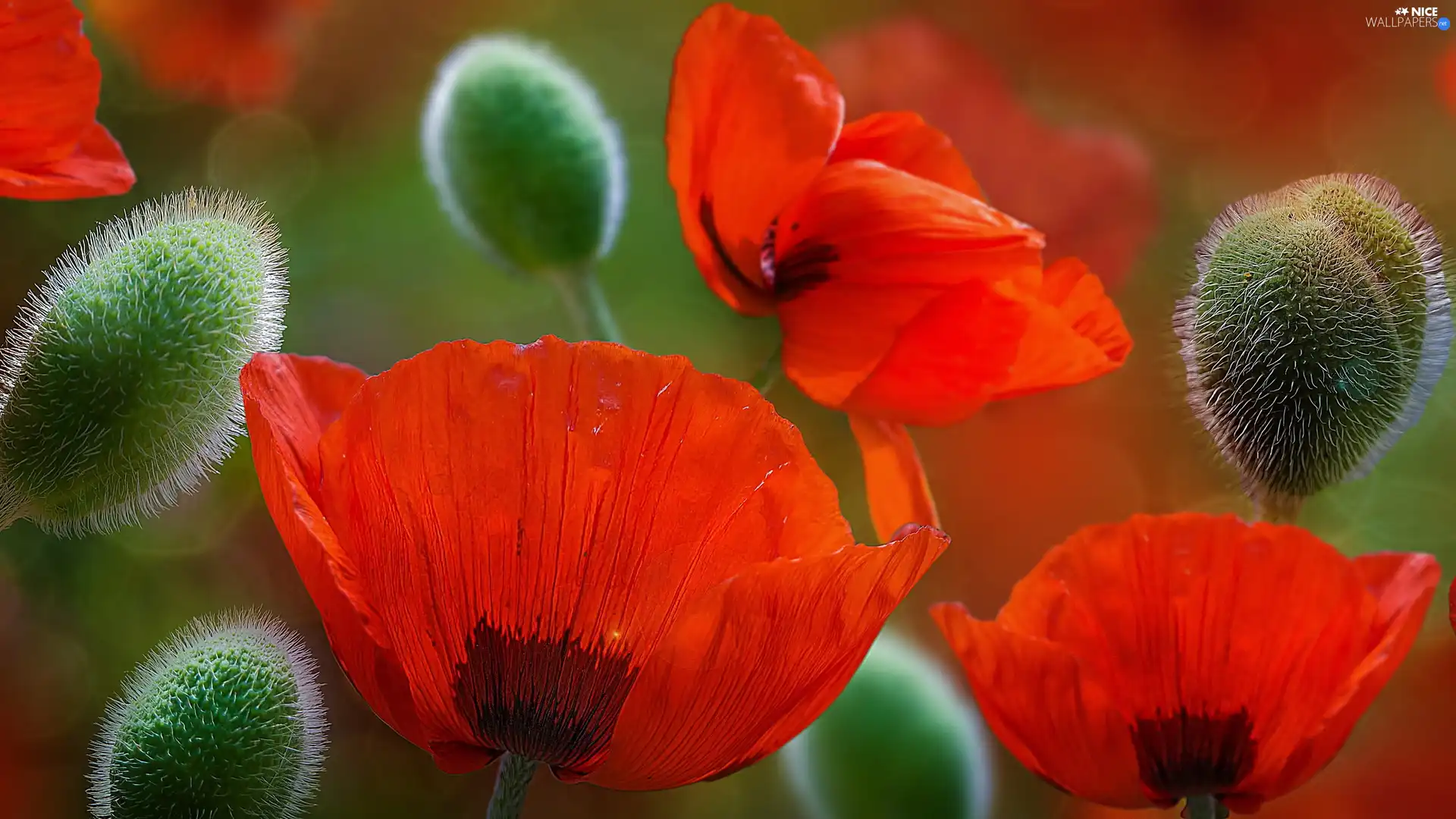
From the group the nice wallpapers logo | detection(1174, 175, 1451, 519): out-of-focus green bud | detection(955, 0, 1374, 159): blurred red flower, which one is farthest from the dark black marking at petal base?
detection(955, 0, 1374, 159): blurred red flower

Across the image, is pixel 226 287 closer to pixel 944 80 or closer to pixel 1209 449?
→ pixel 1209 449

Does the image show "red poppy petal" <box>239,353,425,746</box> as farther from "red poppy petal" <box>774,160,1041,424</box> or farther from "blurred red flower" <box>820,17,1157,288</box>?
"blurred red flower" <box>820,17,1157,288</box>

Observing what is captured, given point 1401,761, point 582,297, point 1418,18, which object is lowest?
point 1401,761

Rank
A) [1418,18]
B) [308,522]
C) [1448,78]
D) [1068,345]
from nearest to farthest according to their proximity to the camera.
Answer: [308,522] → [1068,345] → [1418,18] → [1448,78]

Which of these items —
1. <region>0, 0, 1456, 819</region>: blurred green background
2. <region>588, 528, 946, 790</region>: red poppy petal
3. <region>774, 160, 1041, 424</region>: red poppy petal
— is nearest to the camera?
<region>588, 528, 946, 790</region>: red poppy petal

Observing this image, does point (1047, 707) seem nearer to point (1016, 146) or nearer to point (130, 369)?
point (130, 369)

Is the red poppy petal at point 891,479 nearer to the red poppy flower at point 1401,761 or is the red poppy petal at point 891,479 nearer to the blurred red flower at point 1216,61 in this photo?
the red poppy flower at point 1401,761

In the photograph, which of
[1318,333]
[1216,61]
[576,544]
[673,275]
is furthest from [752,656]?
[1216,61]
